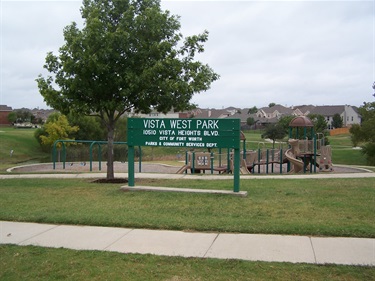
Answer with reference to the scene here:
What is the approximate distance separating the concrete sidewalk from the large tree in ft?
20.0

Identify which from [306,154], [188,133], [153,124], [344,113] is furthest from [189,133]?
[344,113]

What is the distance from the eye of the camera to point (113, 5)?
1300cm

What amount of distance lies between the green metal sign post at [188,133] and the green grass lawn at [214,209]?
1.21m

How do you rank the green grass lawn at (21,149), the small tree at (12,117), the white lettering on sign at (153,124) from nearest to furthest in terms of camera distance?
A: the white lettering on sign at (153,124), the green grass lawn at (21,149), the small tree at (12,117)

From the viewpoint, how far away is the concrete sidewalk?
536 centimetres

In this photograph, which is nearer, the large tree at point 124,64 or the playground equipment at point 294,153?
the large tree at point 124,64

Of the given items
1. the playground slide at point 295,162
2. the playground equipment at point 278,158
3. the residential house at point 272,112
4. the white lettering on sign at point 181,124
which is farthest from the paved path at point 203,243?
the residential house at point 272,112

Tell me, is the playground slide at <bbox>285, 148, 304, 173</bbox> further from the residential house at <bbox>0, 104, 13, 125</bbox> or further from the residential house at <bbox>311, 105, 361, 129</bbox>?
the residential house at <bbox>0, 104, 13, 125</bbox>

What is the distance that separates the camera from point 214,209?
8.14 m

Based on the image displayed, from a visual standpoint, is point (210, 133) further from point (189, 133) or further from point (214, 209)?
point (214, 209)

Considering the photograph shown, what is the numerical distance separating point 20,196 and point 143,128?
11.1ft

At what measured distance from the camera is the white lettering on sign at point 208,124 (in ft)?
32.4

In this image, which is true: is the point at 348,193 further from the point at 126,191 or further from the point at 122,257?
the point at 122,257

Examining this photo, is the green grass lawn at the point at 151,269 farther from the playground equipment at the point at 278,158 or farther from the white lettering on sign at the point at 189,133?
the playground equipment at the point at 278,158
